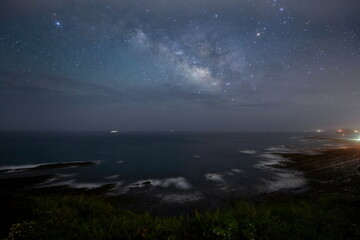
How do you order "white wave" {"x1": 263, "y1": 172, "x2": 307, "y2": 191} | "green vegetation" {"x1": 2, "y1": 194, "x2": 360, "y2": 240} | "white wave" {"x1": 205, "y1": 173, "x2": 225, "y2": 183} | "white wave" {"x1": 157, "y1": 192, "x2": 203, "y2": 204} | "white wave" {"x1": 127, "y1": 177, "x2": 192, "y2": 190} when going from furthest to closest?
"white wave" {"x1": 205, "y1": 173, "x2": 225, "y2": 183}, "white wave" {"x1": 127, "y1": 177, "x2": 192, "y2": 190}, "white wave" {"x1": 263, "y1": 172, "x2": 307, "y2": 191}, "white wave" {"x1": 157, "y1": 192, "x2": 203, "y2": 204}, "green vegetation" {"x1": 2, "y1": 194, "x2": 360, "y2": 240}

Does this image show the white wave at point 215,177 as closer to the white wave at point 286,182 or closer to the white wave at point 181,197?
the white wave at point 286,182

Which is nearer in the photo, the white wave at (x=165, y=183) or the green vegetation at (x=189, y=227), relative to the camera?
the green vegetation at (x=189, y=227)

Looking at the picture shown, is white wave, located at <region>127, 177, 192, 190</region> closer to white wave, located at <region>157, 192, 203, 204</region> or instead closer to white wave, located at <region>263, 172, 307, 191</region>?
white wave, located at <region>157, 192, 203, 204</region>

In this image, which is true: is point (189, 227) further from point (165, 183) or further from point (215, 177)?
point (215, 177)

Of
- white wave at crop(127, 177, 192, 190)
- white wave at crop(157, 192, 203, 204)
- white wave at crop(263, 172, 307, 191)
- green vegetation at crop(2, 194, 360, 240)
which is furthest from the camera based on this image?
white wave at crop(127, 177, 192, 190)

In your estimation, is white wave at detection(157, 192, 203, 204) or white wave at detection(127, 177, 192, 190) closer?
white wave at detection(157, 192, 203, 204)

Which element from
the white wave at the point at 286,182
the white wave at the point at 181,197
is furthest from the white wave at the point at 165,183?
the white wave at the point at 286,182

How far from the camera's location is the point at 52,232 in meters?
5.72

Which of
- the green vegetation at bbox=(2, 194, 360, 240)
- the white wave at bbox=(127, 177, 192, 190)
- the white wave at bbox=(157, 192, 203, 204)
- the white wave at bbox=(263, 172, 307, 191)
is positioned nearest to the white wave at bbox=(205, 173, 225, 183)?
the white wave at bbox=(127, 177, 192, 190)

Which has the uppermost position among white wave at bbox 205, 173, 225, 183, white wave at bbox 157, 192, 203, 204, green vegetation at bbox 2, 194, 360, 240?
green vegetation at bbox 2, 194, 360, 240

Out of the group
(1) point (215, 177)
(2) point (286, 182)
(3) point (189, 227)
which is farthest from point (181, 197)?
(3) point (189, 227)

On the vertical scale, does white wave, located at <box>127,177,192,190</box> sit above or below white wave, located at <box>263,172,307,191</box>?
below

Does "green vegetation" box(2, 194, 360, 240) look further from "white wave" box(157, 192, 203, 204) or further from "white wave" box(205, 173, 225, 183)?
"white wave" box(205, 173, 225, 183)

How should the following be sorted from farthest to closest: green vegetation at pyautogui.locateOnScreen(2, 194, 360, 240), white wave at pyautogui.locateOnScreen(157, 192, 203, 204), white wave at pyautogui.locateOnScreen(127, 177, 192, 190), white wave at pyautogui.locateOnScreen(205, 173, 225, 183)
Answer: white wave at pyautogui.locateOnScreen(205, 173, 225, 183), white wave at pyautogui.locateOnScreen(127, 177, 192, 190), white wave at pyautogui.locateOnScreen(157, 192, 203, 204), green vegetation at pyautogui.locateOnScreen(2, 194, 360, 240)
